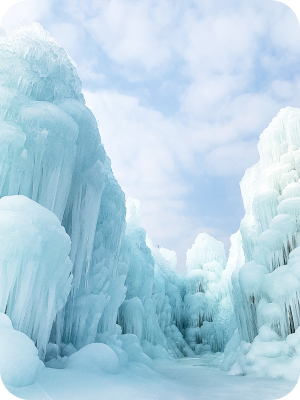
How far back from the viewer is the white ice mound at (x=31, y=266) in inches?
161

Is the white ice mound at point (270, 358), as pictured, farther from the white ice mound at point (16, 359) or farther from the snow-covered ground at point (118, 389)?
the white ice mound at point (16, 359)

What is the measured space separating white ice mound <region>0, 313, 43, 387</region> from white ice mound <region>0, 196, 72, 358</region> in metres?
0.58

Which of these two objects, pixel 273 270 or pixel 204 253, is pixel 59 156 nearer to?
pixel 273 270

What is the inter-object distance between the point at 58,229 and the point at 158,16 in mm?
3594

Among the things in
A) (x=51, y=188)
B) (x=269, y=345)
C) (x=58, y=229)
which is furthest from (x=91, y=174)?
(x=269, y=345)

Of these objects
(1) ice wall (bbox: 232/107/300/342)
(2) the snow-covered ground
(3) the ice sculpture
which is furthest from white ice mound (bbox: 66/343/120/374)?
(3) the ice sculpture

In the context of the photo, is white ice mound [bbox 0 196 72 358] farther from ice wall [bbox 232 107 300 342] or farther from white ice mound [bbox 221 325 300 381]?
ice wall [bbox 232 107 300 342]

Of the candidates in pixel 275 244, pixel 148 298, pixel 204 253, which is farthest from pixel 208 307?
pixel 275 244

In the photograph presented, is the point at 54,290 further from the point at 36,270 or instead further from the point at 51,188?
the point at 51,188

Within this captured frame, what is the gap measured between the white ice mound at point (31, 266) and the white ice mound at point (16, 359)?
22.8 inches

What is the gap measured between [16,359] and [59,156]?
377cm

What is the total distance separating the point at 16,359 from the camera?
10.8ft

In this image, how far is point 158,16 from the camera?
4852mm

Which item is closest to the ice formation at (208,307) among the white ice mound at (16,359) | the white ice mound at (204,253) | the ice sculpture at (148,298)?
the white ice mound at (204,253)
